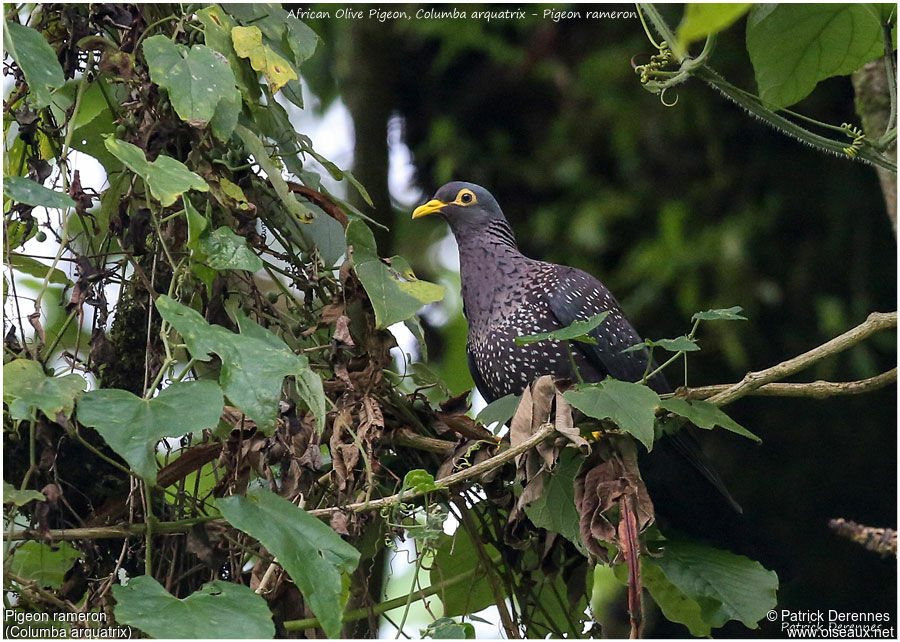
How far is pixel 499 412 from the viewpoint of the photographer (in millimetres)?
2096

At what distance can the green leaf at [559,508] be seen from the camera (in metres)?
1.91

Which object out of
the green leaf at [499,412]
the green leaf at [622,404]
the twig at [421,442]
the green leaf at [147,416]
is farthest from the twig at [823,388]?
the green leaf at [147,416]

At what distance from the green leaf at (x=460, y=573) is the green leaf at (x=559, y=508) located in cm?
29

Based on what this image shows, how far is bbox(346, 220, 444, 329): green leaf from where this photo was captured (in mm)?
1865

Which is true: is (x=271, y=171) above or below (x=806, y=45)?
below

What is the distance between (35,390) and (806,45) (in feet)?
4.33

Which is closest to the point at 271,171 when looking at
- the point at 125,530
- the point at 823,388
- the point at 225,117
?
the point at 225,117

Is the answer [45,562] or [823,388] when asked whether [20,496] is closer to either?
[45,562]

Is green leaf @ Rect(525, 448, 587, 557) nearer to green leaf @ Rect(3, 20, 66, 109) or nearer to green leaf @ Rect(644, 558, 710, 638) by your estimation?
green leaf @ Rect(644, 558, 710, 638)

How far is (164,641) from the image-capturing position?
1.43 m

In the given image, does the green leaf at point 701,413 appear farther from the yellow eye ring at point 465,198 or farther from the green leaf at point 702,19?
the yellow eye ring at point 465,198

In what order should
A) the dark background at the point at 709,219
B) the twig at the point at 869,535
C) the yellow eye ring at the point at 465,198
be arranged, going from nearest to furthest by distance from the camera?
the twig at the point at 869,535 < the yellow eye ring at the point at 465,198 < the dark background at the point at 709,219

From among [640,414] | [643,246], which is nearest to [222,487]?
[640,414]

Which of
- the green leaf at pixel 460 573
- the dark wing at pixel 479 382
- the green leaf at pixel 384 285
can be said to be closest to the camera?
the green leaf at pixel 384 285
